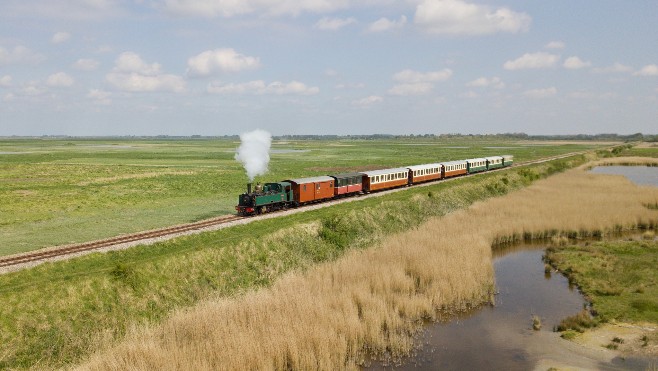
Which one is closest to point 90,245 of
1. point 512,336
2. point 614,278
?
point 512,336

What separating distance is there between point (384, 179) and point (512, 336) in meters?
32.2

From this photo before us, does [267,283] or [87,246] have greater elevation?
[87,246]

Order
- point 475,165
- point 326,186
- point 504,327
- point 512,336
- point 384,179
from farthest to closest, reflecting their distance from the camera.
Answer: point 475,165 → point 384,179 → point 326,186 → point 504,327 → point 512,336

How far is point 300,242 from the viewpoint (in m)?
27.2

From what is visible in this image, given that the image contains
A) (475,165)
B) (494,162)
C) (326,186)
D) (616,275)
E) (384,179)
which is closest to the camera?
(616,275)

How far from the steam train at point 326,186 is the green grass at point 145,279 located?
311cm

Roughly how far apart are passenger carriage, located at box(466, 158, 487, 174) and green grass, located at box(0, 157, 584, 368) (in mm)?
41975

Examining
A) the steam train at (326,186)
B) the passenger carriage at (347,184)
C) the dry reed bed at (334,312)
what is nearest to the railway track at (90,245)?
the steam train at (326,186)

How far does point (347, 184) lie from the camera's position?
4403cm

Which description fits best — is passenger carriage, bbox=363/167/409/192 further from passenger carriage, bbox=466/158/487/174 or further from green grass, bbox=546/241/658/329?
passenger carriage, bbox=466/158/487/174

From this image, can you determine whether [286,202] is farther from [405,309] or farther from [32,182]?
[32,182]

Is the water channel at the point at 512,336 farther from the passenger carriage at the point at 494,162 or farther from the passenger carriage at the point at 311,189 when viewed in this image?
the passenger carriage at the point at 494,162

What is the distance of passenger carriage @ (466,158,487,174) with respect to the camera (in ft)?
233

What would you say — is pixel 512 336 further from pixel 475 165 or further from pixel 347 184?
pixel 475 165
